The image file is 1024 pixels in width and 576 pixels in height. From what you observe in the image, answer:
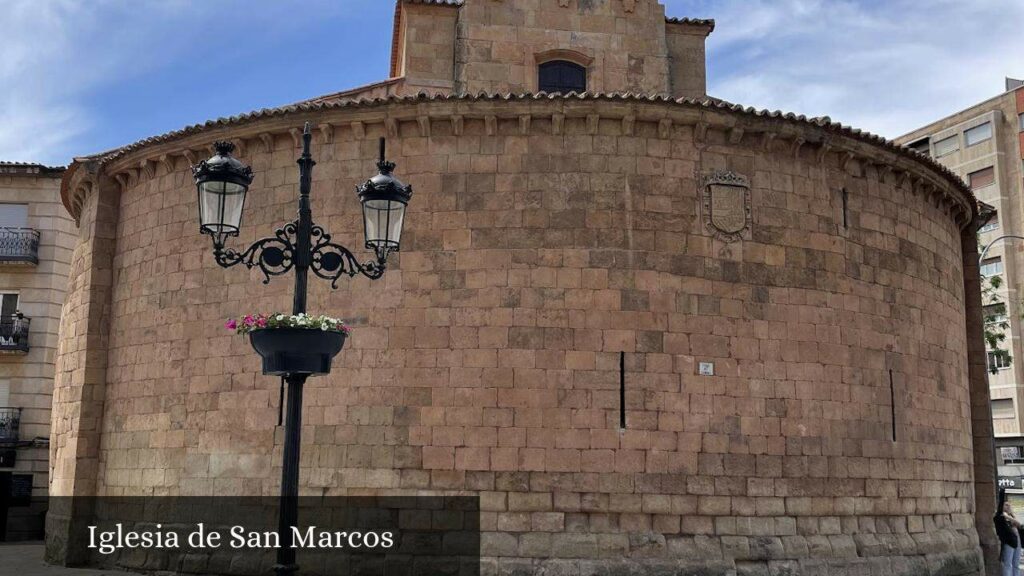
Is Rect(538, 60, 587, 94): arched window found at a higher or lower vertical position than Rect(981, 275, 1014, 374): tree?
higher

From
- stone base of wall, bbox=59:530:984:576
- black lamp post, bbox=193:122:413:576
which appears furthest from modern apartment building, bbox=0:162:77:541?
black lamp post, bbox=193:122:413:576

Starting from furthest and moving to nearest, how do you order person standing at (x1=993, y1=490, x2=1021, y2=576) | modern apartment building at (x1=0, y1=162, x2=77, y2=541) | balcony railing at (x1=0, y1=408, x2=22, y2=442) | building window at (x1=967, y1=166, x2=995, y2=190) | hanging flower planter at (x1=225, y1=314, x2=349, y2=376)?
Answer: building window at (x1=967, y1=166, x2=995, y2=190), balcony railing at (x1=0, y1=408, x2=22, y2=442), modern apartment building at (x1=0, y1=162, x2=77, y2=541), person standing at (x1=993, y1=490, x2=1021, y2=576), hanging flower planter at (x1=225, y1=314, x2=349, y2=376)

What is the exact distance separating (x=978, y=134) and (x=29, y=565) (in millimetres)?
43166

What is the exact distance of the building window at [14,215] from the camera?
22703 mm

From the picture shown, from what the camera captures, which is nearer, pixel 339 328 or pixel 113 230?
pixel 339 328

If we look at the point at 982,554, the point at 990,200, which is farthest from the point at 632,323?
the point at 990,200

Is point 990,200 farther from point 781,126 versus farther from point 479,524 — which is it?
point 479,524

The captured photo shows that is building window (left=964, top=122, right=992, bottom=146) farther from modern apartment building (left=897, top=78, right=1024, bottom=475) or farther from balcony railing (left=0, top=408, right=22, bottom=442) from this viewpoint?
balcony railing (left=0, top=408, right=22, bottom=442)

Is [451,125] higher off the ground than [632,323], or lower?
higher

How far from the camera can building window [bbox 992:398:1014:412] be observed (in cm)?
4134

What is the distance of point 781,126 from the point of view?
13.1 m

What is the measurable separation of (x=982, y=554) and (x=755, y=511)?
18.9 feet

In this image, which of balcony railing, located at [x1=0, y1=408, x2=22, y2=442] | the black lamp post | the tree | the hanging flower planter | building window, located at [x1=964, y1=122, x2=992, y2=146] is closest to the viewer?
the black lamp post

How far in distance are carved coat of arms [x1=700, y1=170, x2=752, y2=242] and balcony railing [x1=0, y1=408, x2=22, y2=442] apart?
56.0 feet
